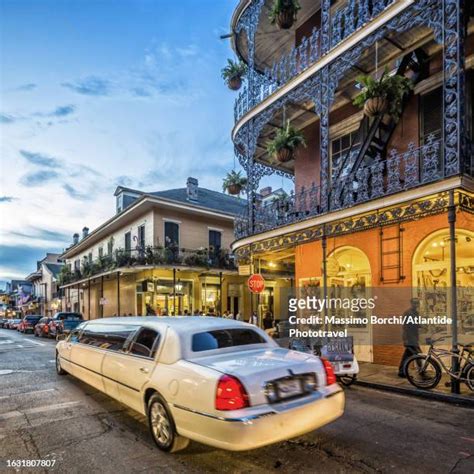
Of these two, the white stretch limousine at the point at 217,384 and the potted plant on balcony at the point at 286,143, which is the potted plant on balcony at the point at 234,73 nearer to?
the potted plant on balcony at the point at 286,143

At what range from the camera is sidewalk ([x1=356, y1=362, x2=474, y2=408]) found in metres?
6.68

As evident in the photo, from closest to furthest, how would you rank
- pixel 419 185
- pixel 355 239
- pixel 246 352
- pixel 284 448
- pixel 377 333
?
pixel 284 448, pixel 246 352, pixel 419 185, pixel 377 333, pixel 355 239

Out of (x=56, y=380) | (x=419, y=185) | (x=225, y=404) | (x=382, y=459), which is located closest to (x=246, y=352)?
(x=225, y=404)

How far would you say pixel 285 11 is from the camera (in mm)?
11031

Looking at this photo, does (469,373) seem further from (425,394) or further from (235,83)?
(235,83)

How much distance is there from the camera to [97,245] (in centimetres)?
3256

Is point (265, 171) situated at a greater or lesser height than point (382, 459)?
greater

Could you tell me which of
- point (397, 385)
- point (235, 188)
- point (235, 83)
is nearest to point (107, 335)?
point (397, 385)

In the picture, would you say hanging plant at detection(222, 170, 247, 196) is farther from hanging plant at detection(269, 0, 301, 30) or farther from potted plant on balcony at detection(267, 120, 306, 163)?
hanging plant at detection(269, 0, 301, 30)

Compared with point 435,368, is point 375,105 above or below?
above

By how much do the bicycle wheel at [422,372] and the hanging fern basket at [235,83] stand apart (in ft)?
38.8

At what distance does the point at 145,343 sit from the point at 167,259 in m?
16.8

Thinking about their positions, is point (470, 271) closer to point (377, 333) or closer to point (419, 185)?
point (377, 333)

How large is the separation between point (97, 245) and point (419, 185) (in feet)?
96.5
